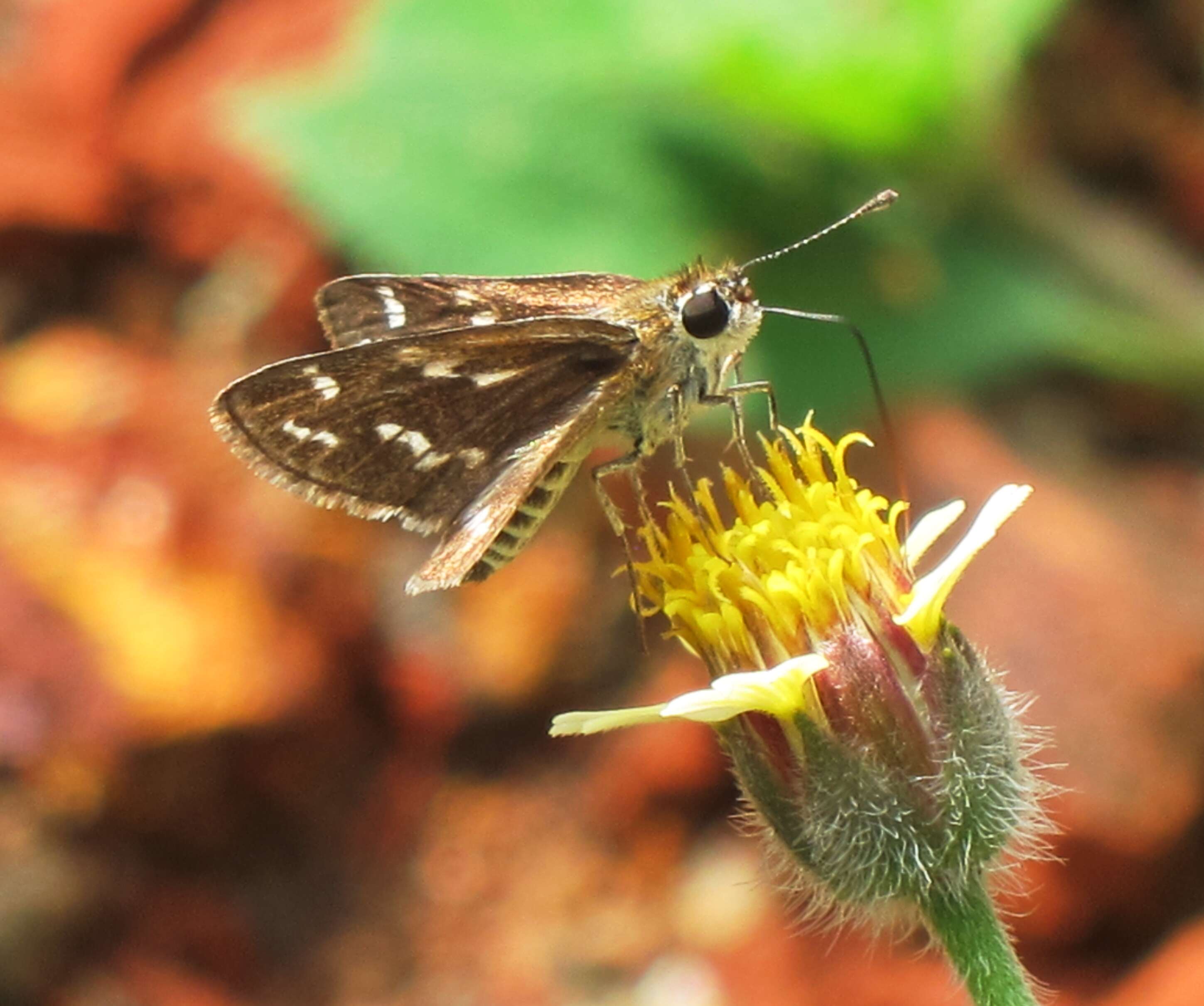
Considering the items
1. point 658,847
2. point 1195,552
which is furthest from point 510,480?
point 1195,552

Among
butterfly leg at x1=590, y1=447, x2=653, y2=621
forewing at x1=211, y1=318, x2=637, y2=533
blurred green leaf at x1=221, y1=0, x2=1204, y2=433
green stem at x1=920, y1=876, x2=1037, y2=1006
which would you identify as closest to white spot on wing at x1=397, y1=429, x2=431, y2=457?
forewing at x1=211, y1=318, x2=637, y2=533

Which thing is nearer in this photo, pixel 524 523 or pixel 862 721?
pixel 862 721

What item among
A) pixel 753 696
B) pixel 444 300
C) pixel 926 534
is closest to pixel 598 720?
pixel 753 696

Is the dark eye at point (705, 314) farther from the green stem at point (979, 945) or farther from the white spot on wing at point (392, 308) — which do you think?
the green stem at point (979, 945)

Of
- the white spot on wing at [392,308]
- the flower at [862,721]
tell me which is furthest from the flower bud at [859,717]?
the white spot on wing at [392,308]

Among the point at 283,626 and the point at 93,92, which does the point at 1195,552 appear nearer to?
the point at 283,626

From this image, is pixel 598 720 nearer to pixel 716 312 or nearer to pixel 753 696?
pixel 753 696

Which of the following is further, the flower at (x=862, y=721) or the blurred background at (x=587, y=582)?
the blurred background at (x=587, y=582)
